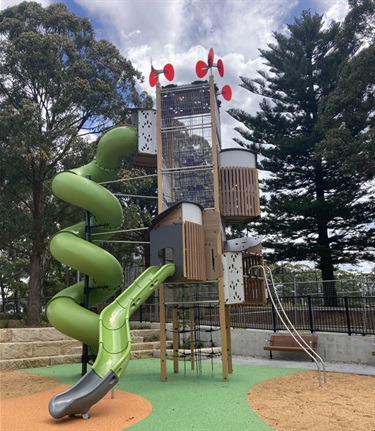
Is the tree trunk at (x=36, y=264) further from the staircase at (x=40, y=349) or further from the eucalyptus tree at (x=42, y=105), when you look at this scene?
the staircase at (x=40, y=349)

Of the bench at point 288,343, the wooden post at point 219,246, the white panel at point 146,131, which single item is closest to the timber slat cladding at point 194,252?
the wooden post at point 219,246

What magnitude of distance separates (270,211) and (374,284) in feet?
27.8

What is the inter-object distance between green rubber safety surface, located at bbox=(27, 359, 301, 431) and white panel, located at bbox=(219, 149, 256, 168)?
15.6 feet

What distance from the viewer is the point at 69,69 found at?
1714cm

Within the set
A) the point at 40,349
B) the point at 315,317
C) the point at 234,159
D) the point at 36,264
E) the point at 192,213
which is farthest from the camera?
the point at 36,264

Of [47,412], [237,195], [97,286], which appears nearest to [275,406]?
[47,412]

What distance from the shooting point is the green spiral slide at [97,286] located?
5883 millimetres

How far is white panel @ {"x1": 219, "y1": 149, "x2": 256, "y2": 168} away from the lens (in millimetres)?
9695

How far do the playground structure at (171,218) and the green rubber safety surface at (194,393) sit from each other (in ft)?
1.93

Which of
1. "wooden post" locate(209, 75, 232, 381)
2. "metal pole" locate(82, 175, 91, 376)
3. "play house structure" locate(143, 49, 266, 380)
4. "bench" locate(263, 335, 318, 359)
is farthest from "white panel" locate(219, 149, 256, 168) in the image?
"bench" locate(263, 335, 318, 359)

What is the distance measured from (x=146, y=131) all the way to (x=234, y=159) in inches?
86.6

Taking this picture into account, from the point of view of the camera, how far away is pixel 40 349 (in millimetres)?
12047

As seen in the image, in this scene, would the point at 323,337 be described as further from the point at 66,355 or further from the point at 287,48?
the point at 287,48

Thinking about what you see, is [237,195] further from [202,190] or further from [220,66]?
[220,66]
